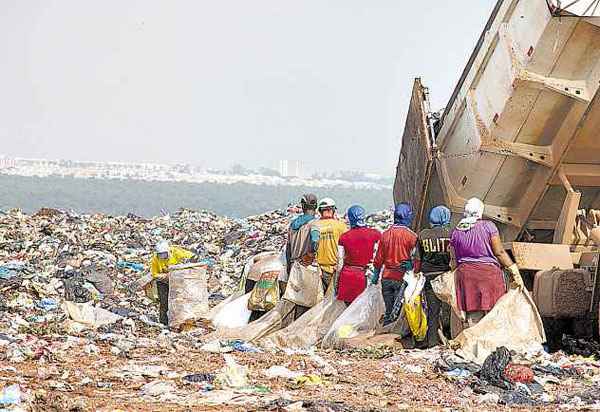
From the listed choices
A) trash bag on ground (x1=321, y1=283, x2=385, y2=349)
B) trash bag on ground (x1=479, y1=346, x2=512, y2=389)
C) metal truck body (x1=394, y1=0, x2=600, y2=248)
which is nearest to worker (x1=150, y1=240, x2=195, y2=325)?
trash bag on ground (x1=321, y1=283, x2=385, y2=349)

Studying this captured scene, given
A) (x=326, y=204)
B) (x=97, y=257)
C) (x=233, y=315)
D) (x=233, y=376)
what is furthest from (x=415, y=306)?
(x=97, y=257)

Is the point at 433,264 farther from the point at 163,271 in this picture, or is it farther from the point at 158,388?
the point at 163,271

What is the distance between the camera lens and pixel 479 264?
7.03m

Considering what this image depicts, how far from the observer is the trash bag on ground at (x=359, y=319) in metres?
7.78

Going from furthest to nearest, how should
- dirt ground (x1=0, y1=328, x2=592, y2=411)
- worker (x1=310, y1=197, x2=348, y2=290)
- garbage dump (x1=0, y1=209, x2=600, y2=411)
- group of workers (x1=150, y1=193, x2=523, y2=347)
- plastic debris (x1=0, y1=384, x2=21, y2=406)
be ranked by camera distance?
worker (x1=310, y1=197, x2=348, y2=290), group of workers (x1=150, y1=193, x2=523, y2=347), garbage dump (x1=0, y1=209, x2=600, y2=411), dirt ground (x1=0, y1=328, x2=592, y2=411), plastic debris (x1=0, y1=384, x2=21, y2=406)

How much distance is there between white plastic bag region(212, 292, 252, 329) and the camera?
9250 mm

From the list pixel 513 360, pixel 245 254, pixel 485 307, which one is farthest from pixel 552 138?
pixel 245 254

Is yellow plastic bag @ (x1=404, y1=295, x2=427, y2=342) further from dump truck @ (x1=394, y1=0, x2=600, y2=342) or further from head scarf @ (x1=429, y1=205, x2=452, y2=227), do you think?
dump truck @ (x1=394, y1=0, x2=600, y2=342)

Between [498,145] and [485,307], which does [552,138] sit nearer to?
[498,145]

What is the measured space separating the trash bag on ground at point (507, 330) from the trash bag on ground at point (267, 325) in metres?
2.28

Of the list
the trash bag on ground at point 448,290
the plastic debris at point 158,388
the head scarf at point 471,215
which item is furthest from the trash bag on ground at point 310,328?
the plastic debris at point 158,388

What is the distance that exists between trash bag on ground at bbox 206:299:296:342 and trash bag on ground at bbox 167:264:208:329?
0.60 metres

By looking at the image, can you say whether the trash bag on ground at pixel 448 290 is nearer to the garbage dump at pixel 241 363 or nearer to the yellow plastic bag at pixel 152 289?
the garbage dump at pixel 241 363

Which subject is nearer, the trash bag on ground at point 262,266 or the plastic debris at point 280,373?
the plastic debris at point 280,373
